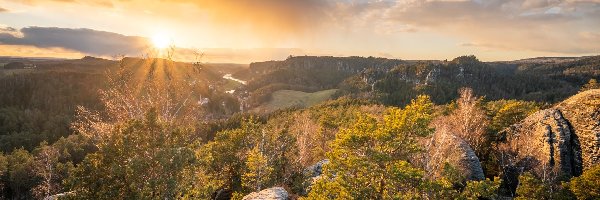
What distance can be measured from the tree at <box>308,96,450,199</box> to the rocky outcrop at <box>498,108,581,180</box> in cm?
2584

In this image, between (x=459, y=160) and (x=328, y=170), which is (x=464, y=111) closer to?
(x=459, y=160)

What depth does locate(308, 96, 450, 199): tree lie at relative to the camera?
19.5 meters

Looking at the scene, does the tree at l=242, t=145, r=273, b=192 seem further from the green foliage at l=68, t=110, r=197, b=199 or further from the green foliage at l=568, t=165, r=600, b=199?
the green foliage at l=568, t=165, r=600, b=199

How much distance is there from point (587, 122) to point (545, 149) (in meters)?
5.24

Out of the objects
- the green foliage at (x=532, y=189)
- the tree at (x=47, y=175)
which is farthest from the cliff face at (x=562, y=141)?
the tree at (x=47, y=175)

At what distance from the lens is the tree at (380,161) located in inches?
770

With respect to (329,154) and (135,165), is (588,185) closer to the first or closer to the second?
(329,154)

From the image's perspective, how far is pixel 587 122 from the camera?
4066cm

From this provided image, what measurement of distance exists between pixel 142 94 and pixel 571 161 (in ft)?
156

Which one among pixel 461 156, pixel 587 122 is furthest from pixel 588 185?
pixel 587 122

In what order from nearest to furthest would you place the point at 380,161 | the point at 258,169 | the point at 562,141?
the point at 380,161 < the point at 258,169 < the point at 562,141

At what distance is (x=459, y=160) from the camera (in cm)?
3847

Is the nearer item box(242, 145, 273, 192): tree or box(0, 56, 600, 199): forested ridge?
box(0, 56, 600, 199): forested ridge

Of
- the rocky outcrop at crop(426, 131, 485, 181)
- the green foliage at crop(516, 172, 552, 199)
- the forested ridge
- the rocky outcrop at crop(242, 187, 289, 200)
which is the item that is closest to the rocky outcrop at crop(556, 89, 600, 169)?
the forested ridge
